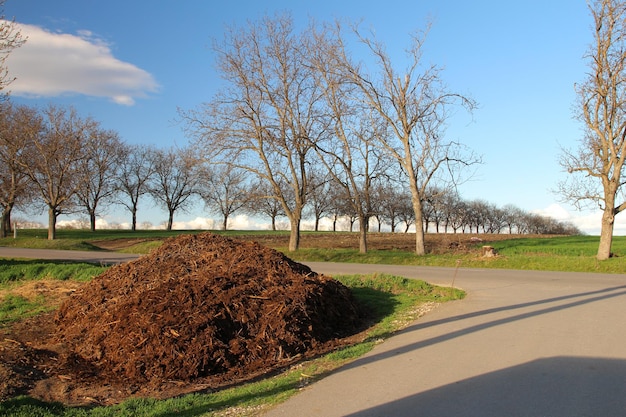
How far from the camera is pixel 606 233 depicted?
76.0 ft

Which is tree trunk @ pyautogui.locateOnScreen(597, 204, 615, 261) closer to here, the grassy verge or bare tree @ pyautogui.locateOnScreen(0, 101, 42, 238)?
the grassy verge

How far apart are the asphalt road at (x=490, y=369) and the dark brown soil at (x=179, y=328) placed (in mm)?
1649

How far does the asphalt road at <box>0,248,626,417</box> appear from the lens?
5062mm

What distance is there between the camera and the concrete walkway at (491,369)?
5066 millimetres

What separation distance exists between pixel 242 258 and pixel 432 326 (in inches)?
157

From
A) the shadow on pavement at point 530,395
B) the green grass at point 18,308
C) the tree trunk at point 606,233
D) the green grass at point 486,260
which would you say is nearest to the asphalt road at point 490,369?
the shadow on pavement at point 530,395

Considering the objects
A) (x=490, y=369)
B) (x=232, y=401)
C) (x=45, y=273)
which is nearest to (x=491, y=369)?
(x=490, y=369)

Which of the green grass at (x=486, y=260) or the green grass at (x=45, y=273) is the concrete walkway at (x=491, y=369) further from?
the green grass at (x=45, y=273)

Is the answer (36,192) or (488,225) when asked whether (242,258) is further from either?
(488,225)

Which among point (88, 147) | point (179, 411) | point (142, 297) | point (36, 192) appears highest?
point (88, 147)

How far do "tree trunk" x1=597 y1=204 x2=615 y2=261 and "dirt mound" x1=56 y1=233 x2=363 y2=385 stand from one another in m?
16.8

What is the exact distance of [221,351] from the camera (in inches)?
306

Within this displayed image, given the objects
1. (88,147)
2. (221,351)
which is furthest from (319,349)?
(88,147)

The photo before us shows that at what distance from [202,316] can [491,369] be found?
14.3 feet
